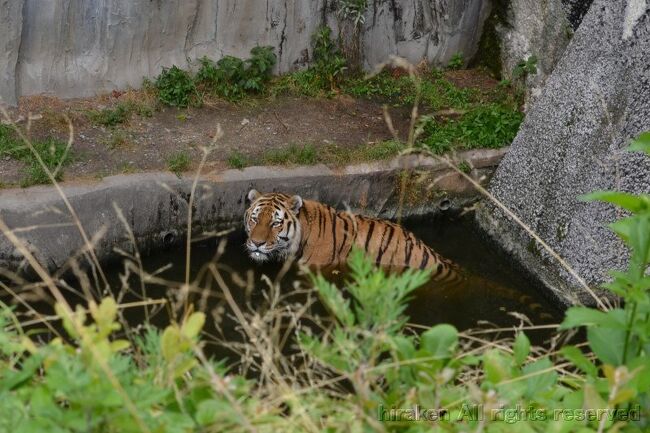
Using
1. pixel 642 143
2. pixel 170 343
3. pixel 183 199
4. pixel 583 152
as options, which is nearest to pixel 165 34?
pixel 183 199

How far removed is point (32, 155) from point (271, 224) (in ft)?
5.56

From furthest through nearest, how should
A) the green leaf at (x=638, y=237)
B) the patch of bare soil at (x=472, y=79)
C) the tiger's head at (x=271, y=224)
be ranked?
the patch of bare soil at (x=472, y=79), the tiger's head at (x=271, y=224), the green leaf at (x=638, y=237)

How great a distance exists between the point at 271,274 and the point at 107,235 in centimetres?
119

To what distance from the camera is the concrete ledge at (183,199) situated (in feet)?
19.5

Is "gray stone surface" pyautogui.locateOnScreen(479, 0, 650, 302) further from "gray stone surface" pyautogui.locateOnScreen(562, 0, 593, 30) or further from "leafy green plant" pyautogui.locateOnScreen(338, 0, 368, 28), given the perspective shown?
"leafy green plant" pyautogui.locateOnScreen(338, 0, 368, 28)

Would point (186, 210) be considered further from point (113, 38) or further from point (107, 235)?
point (113, 38)

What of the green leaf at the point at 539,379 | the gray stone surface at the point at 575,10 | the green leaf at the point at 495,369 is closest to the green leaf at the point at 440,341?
the green leaf at the point at 495,369

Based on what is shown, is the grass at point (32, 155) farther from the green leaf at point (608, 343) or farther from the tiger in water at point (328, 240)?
the green leaf at point (608, 343)

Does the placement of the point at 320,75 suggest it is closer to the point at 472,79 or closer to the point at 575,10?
the point at 472,79

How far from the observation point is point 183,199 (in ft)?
21.7

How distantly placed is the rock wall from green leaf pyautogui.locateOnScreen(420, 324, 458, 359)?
544cm

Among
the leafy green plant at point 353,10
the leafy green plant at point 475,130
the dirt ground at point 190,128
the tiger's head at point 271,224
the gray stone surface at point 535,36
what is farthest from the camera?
the leafy green plant at point 353,10

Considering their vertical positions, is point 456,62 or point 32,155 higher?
point 456,62

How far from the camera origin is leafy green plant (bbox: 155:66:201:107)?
25.2 feet
